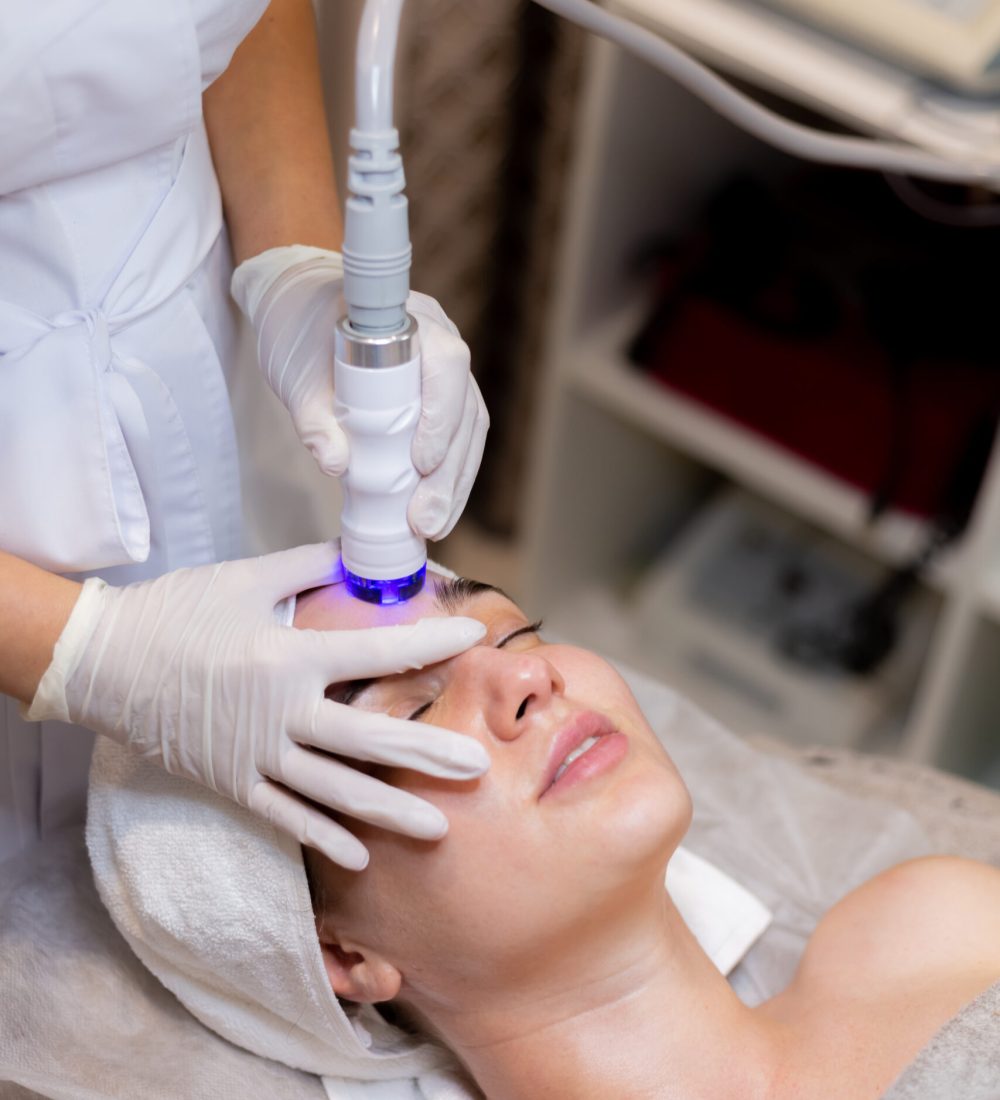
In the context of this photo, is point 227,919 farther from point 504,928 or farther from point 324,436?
point 324,436

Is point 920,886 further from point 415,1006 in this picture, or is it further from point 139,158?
point 139,158

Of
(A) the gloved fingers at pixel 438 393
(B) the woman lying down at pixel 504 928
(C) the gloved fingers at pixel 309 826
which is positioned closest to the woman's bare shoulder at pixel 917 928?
(B) the woman lying down at pixel 504 928

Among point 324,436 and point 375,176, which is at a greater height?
point 375,176

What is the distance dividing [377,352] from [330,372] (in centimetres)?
18

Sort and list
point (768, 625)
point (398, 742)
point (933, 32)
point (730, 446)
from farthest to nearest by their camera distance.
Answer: point (768, 625) → point (730, 446) → point (933, 32) → point (398, 742)

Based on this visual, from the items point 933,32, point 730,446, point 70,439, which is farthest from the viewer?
Answer: point 730,446

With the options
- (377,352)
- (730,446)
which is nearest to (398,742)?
(377,352)

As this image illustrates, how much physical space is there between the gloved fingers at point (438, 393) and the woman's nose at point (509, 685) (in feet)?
0.51

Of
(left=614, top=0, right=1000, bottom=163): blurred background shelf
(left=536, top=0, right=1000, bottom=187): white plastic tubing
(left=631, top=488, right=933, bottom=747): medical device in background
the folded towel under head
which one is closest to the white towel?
the folded towel under head

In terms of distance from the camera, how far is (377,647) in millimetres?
936

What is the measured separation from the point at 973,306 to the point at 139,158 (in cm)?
128

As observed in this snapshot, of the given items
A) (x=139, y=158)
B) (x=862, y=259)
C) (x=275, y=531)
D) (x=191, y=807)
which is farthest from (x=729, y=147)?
(x=191, y=807)

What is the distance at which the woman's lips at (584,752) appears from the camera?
1.00m

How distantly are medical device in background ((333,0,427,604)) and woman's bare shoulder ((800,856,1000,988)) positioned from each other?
0.53m
